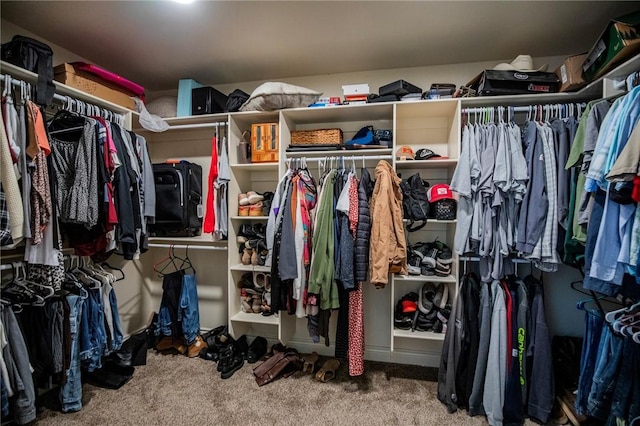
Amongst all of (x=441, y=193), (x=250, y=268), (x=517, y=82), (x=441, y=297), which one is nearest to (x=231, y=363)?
(x=250, y=268)

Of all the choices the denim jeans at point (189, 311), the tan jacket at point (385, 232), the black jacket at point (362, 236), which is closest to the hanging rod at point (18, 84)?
the denim jeans at point (189, 311)

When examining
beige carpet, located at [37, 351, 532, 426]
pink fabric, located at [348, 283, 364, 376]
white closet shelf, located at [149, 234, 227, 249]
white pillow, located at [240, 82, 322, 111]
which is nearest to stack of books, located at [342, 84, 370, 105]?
white pillow, located at [240, 82, 322, 111]

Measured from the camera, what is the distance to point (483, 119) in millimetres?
1978

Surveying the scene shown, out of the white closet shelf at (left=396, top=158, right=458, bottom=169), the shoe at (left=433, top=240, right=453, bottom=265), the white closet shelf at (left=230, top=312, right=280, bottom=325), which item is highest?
the white closet shelf at (left=396, top=158, right=458, bottom=169)

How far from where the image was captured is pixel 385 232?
6.02ft

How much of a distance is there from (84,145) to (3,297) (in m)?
0.93

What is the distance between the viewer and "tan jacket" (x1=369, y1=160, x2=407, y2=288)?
5.96ft

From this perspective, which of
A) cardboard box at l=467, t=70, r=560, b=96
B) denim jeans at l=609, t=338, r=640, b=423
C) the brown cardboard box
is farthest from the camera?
cardboard box at l=467, t=70, r=560, b=96

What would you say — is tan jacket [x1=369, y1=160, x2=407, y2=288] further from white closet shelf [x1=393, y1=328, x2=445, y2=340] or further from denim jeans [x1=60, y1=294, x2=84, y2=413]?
denim jeans [x1=60, y1=294, x2=84, y2=413]

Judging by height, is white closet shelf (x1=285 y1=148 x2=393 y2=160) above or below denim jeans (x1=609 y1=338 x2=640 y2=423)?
above

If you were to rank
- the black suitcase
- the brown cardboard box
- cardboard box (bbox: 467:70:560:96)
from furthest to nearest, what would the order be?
the black suitcase, cardboard box (bbox: 467:70:560:96), the brown cardboard box

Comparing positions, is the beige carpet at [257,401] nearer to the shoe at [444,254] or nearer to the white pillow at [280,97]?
the shoe at [444,254]

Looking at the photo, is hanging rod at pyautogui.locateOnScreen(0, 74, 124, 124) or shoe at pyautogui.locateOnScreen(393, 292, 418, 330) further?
shoe at pyautogui.locateOnScreen(393, 292, 418, 330)

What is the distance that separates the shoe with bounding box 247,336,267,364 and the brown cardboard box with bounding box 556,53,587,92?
2839 mm
